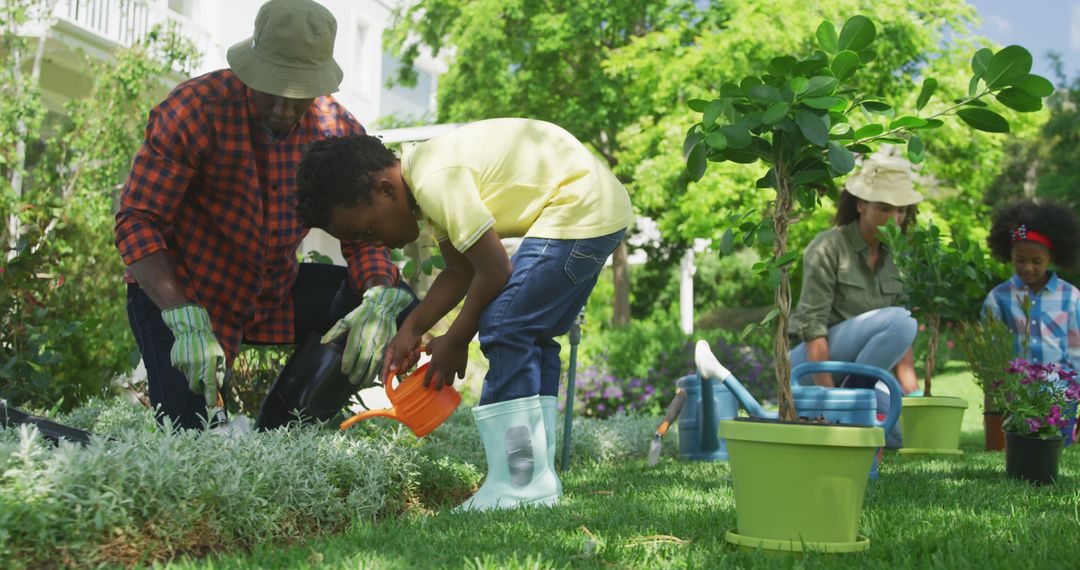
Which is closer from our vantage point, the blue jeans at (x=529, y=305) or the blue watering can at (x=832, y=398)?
the blue jeans at (x=529, y=305)

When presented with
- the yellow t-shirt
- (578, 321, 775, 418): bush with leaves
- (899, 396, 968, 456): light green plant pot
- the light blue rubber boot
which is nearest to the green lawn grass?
the light blue rubber boot

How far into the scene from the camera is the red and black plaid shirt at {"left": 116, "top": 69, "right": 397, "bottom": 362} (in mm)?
2887

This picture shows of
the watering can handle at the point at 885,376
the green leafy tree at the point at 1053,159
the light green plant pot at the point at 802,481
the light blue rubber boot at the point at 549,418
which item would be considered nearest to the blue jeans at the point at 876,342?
the watering can handle at the point at 885,376

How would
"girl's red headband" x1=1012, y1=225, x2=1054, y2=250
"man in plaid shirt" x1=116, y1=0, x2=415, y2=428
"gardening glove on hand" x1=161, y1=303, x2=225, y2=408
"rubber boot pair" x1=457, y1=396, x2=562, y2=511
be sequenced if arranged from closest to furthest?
"rubber boot pair" x1=457, y1=396, x2=562, y2=511
"gardening glove on hand" x1=161, y1=303, x2=225, y2=408
"man in plaid shirt" x1=116, y1=0, x2=415, y2=428
"girl's red headband" x1=1012, y1=225, x2=1054, y2=250

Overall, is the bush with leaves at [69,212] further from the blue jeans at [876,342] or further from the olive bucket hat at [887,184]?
the olive bucket hat at [887,184]

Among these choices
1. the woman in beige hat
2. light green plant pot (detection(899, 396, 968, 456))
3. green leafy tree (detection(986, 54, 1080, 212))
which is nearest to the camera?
light green plant pot (detection(899, 396, 968, 456))

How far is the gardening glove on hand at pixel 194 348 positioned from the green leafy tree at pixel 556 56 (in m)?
9.68

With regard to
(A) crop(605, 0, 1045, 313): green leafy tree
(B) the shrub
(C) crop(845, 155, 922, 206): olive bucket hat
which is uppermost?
(A) crop(605, 0, 1045, 313): green leafy tree

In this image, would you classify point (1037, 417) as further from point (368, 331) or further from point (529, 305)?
point (368, 331)

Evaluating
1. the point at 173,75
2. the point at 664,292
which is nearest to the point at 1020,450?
the point at 173,75

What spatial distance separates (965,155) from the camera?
37.2 feet

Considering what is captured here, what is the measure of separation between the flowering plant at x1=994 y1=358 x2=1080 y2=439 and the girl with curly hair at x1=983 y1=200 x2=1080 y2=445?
2.03m

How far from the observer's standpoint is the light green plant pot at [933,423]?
14.4ft

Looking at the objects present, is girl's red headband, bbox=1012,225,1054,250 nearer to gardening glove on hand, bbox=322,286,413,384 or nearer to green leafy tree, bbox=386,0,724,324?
gardening glove on hand, bbox=322,286,413,384
